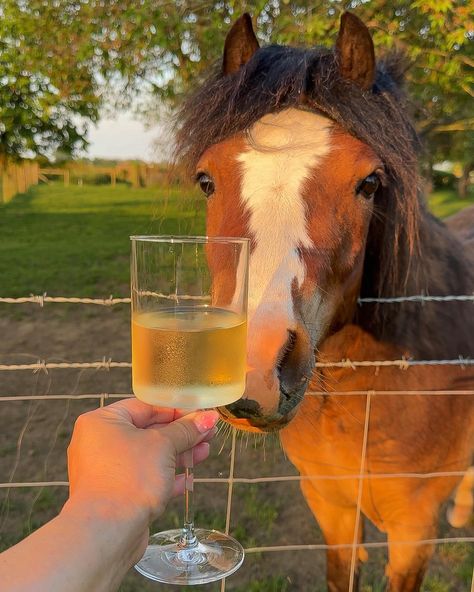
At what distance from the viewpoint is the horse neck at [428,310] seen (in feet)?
7.22

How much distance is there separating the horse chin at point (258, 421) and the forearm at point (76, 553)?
17.4 inches

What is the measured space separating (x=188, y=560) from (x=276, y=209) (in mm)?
1009

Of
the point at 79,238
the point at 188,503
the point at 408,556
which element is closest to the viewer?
the point at 188,503

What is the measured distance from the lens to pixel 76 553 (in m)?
0.82

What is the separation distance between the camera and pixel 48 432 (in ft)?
14.2

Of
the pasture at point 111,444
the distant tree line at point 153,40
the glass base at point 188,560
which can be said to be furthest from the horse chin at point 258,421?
the distant tree line at point 153,40

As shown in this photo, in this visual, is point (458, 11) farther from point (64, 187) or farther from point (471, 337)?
point (64, 187)

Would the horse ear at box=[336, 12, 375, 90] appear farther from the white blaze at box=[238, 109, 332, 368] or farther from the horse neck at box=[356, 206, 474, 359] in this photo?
the horse neck at box=[356, 206, 474, 359]

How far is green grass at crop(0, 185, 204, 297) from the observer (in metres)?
2.74

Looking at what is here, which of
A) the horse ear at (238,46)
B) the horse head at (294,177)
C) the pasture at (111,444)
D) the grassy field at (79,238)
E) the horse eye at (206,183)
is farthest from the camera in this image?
the pasture at (111,444)

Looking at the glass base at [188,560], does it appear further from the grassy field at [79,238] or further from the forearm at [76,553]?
the grassy field at [79,238]

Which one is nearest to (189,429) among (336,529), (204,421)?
(204,421)

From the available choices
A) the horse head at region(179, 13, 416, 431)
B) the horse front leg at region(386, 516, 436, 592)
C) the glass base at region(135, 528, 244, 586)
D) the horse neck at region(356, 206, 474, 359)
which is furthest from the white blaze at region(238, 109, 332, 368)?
the horse front leg at region(386, 516, 436, 592)

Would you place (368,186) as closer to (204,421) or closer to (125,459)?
(204,421)
